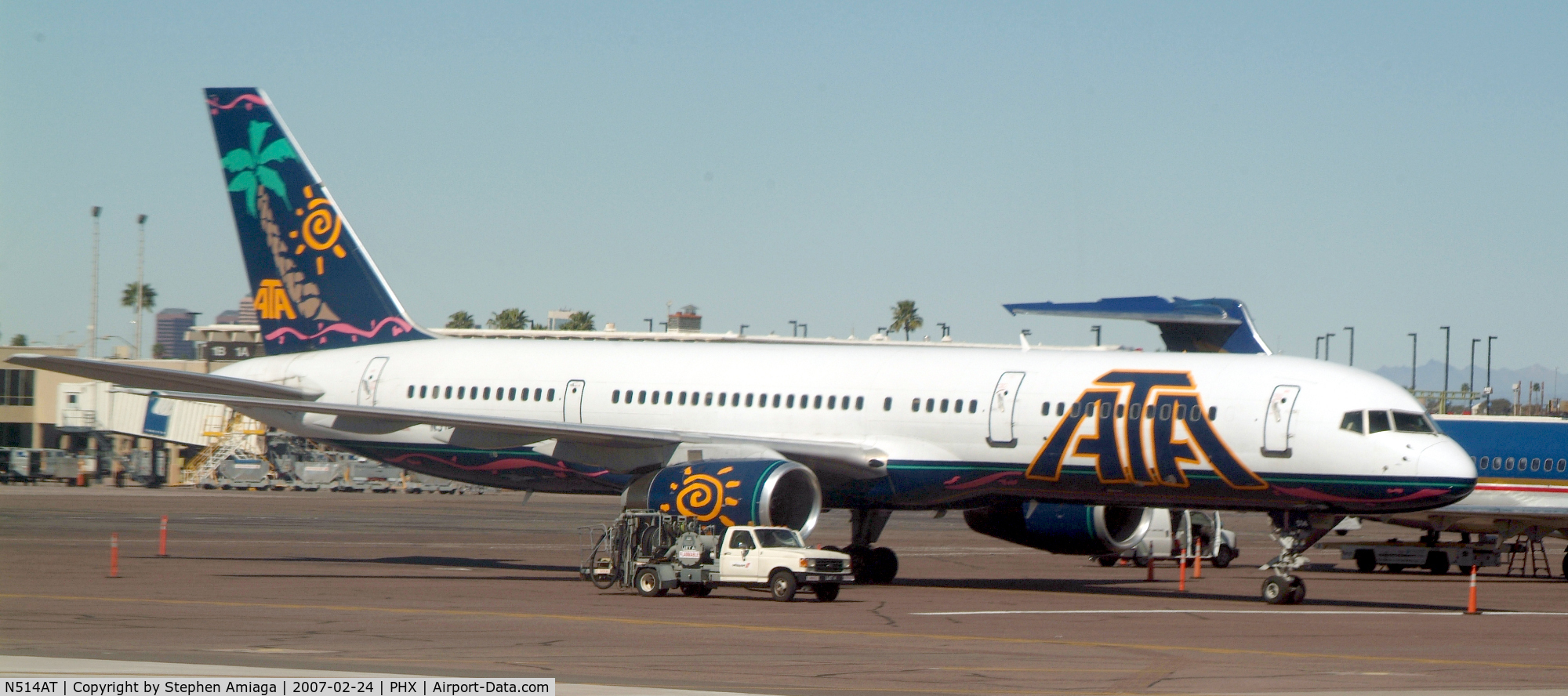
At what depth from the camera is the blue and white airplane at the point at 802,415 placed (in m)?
29.3

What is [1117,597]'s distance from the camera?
31.2 meters

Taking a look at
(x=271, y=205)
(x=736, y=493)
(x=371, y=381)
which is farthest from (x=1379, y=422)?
(x=271, y=205)

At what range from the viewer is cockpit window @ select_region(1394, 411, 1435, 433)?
28859mm

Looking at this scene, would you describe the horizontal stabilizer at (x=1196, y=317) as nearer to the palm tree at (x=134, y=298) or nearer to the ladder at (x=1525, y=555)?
the ladder at (x=1525, y=555)

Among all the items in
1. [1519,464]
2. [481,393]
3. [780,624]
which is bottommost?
[780,624]

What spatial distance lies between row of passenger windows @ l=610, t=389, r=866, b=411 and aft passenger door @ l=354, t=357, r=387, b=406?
5.87 m

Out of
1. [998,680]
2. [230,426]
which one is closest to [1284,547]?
[998,680]

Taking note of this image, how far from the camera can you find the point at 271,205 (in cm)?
3938

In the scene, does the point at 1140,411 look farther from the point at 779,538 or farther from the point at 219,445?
the point at 219,445

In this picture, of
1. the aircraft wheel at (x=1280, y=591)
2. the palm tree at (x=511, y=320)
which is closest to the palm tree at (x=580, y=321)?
the palm tree at (x=511, y=320)

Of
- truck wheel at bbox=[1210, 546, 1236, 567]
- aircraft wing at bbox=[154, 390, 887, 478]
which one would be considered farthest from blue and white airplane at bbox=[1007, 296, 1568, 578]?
aircraft wing at bbox=[154, 390, 887, 478]

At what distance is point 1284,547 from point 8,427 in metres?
88.7

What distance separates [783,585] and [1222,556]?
19514mm

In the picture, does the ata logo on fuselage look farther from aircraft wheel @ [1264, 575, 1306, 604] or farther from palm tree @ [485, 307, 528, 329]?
palm tree @ [485, 307, 528, 329]
